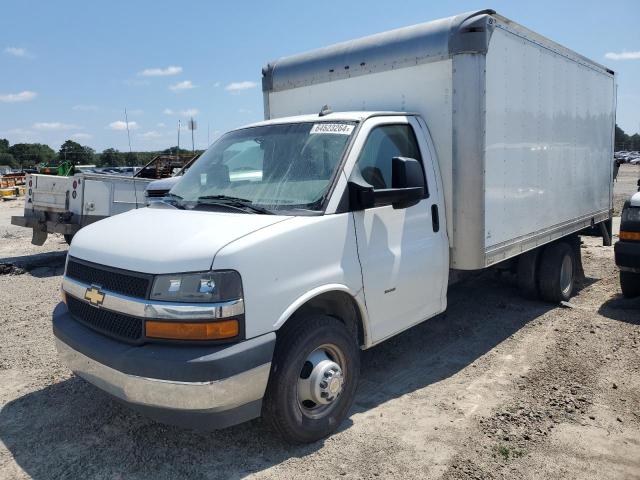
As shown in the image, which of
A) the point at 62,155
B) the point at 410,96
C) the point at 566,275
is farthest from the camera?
the point at 62,155

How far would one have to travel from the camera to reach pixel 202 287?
3.03 m

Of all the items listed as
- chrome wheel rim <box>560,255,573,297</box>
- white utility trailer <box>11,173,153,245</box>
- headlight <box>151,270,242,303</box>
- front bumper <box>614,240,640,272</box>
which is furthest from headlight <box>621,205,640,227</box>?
white utility trailer <box>11,173,153,245</box>

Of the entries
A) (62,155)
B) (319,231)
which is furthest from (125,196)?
(62,155)

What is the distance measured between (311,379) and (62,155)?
47054mm

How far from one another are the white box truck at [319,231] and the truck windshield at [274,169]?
15 millimetres

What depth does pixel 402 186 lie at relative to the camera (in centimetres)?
390

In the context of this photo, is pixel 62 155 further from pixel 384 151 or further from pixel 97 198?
pixel 384 151

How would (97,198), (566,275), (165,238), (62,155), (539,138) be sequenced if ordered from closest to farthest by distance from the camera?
(165,238) → (539,138) → (566,275) → (97,198) → (62,155)

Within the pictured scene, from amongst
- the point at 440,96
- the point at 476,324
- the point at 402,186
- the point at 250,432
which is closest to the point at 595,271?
the point at 476,324

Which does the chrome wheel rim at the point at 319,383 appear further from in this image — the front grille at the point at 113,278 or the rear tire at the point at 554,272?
the rear tire at the point at 554,272

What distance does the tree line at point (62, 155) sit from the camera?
42.4 meters

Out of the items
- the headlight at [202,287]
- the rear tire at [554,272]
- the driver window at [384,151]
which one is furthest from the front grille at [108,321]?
the rear tire at [554,272]

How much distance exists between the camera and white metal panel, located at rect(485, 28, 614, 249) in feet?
16.2

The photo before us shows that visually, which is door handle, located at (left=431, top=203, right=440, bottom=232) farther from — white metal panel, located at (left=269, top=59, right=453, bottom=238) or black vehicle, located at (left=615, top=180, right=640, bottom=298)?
black vehicle, located at (left=615, top=180, right=640, bottom=298)
